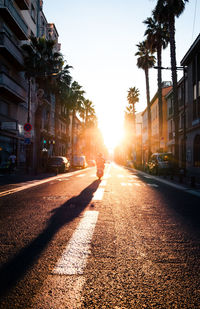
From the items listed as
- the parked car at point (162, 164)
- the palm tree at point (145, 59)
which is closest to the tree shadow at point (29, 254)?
the parked car at point (162, 164)

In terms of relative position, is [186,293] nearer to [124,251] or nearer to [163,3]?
[124,251]

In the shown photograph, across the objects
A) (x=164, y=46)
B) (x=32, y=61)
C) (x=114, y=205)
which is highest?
(x=164, y=46)

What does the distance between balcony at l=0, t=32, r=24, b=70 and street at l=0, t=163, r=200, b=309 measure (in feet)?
63.5

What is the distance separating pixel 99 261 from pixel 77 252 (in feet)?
1.21

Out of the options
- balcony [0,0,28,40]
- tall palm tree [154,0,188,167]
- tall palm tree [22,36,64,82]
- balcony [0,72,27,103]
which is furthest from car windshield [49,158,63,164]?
balcony [0,0,28,40]

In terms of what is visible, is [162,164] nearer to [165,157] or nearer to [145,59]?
[165,157]

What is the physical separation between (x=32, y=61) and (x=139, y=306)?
24201 mm

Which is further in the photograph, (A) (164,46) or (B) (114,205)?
(A) (164,46)

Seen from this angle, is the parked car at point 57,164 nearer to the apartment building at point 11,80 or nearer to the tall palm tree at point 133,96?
the apartment building at point 11,80

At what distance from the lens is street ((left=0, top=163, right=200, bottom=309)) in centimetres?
204

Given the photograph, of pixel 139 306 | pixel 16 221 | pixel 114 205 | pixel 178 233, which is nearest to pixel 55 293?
pixel 139 306

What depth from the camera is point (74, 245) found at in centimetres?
334

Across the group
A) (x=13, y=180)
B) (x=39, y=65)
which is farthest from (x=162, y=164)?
(x=39, y=65)

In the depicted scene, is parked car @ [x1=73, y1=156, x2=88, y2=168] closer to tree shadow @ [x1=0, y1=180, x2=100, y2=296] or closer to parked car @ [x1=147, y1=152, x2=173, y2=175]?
parked car @ [x1=147, y1=152, x2=173, y2=175]
